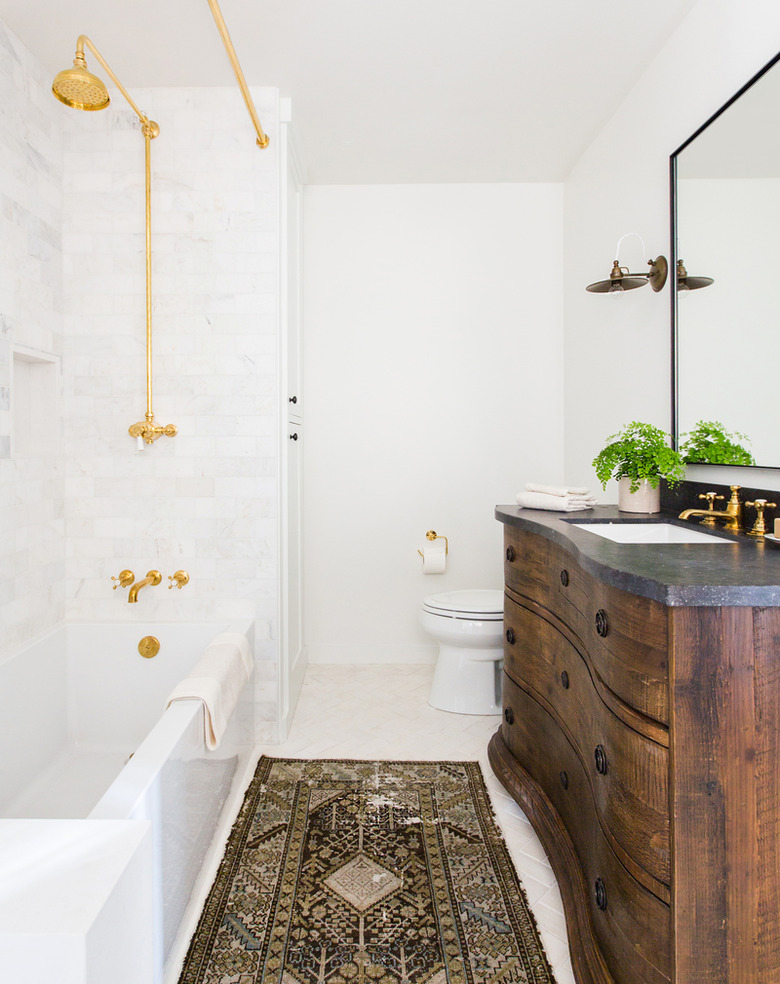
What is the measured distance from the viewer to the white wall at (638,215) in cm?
172

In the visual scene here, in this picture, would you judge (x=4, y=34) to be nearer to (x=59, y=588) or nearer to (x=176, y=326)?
(x=176, y=326)

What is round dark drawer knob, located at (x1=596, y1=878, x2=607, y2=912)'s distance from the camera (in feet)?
3.97

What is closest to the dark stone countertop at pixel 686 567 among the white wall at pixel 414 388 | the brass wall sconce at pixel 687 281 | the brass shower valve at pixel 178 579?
the brass wall sconce at pixel 687 281

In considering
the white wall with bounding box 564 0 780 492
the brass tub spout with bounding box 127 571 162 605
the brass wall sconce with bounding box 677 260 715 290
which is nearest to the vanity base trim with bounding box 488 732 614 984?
the white wall with bounding box 564 0 780 492

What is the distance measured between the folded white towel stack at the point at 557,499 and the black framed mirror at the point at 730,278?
0.36m

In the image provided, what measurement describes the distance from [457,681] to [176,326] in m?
1.86

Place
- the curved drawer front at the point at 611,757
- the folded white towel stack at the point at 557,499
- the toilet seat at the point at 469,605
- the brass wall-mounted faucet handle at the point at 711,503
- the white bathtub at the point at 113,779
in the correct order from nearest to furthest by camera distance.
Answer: the white bathtub at the point at 113,779, the curved drawer front at the point at 611,757, the brass wall-mounted faucet handle at the point at 711,503, the folded white towel stack at the point at 557,499, the toilet seat at the point at 469,605

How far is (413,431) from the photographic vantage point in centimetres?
318

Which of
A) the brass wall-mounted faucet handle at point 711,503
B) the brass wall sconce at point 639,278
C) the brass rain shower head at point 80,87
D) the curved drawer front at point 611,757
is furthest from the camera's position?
the brass wall sconce at point 639,278

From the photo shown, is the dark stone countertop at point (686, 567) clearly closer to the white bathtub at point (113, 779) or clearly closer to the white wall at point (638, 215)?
the white wall at point (638, 215)

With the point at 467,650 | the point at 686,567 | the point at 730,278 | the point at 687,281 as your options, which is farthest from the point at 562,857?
the point at 687,281

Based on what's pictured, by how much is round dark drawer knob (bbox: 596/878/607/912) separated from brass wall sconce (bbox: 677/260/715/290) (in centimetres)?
163

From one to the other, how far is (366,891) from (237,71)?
2.37 m

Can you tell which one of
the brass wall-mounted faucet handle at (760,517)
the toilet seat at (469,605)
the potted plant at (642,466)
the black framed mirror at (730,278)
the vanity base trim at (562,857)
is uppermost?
the black framed mirror at (730,278)
